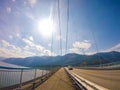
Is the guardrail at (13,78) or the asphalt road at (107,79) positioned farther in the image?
the asphalt road at (107,79)

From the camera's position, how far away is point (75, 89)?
33.8 ft

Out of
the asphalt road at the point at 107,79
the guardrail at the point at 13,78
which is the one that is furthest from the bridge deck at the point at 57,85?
the asphalt road at the point at 107,79

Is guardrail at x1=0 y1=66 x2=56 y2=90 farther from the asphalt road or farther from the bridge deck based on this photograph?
the asphalt road

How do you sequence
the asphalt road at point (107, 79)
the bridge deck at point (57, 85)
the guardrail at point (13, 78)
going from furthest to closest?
the bridge deck at point (57, 85)
the asphalt road at point (107, 79)
the guardrail at point (13, 78)

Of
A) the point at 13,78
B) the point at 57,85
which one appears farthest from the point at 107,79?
the point at 13,78

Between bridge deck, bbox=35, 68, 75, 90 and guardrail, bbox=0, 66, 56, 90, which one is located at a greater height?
guardrail, bbox=0, 66, 56, 90

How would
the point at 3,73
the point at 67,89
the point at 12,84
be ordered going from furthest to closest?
the point at 12,84
the point at 67,89
the point at 3,73

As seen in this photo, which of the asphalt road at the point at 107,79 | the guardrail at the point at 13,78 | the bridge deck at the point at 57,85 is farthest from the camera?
the bridge deck at the point at 57,85

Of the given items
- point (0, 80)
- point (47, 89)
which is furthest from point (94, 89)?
point (0, 80)

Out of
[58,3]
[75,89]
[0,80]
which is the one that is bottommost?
[75,89]

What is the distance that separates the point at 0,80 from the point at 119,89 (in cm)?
664

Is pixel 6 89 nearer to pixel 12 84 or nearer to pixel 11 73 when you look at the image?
pixel 11 73

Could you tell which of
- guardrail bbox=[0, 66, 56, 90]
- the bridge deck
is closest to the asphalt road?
the bridge deck

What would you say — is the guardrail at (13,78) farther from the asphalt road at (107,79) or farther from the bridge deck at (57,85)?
the asphalt road at (107,79)
